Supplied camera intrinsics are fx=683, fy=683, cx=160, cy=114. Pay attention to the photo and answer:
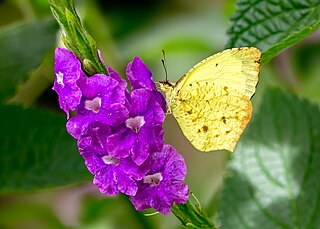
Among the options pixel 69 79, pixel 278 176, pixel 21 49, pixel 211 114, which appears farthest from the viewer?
pixel 21 49

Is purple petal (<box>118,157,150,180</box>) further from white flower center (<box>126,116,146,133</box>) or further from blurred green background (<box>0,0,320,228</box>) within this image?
blurred green background (<box>0,0,320,228</box>)

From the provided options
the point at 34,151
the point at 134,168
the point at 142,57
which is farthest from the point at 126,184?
the point at 142,57

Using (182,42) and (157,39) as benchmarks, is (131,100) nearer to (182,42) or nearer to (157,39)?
(182,42)

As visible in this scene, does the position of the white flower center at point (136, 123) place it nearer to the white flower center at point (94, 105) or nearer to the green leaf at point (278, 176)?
the white flower center at point (94, 105)

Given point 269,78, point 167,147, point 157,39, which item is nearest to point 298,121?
point 167,147

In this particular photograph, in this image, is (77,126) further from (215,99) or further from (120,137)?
(215,99)

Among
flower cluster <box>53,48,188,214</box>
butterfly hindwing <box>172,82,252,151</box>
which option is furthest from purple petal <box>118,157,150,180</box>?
butterfly hindwing <box>172,82,252,151</box>
